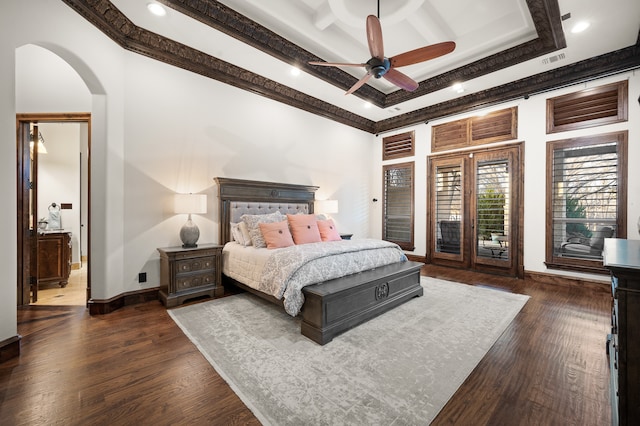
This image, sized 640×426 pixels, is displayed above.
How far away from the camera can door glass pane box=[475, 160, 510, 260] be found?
16.0ft

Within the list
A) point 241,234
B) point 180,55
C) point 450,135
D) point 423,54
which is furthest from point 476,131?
point 180,55

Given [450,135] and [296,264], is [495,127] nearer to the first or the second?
[450,135]

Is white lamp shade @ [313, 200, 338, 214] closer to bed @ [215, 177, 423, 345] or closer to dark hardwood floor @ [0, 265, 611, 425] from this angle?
bed @ [215, 177, 423, 345]

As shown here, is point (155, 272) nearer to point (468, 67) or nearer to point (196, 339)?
→ point (196, 339)

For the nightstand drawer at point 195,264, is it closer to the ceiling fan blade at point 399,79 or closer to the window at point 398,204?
the ceiling fan blade at point 399,79

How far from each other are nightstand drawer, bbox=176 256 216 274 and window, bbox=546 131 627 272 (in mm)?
5280

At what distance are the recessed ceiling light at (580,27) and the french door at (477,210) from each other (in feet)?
5.78

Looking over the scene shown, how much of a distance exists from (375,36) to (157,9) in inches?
94.6

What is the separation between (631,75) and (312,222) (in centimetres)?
498

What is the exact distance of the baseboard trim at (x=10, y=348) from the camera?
204 cm

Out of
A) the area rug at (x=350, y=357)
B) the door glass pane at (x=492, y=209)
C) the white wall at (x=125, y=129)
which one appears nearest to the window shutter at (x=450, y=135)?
the door glass pane at (x=492, y=209)

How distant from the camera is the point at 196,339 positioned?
245 cm

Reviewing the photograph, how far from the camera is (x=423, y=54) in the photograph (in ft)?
9.39

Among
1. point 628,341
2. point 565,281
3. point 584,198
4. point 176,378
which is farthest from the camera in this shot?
point 565,281
